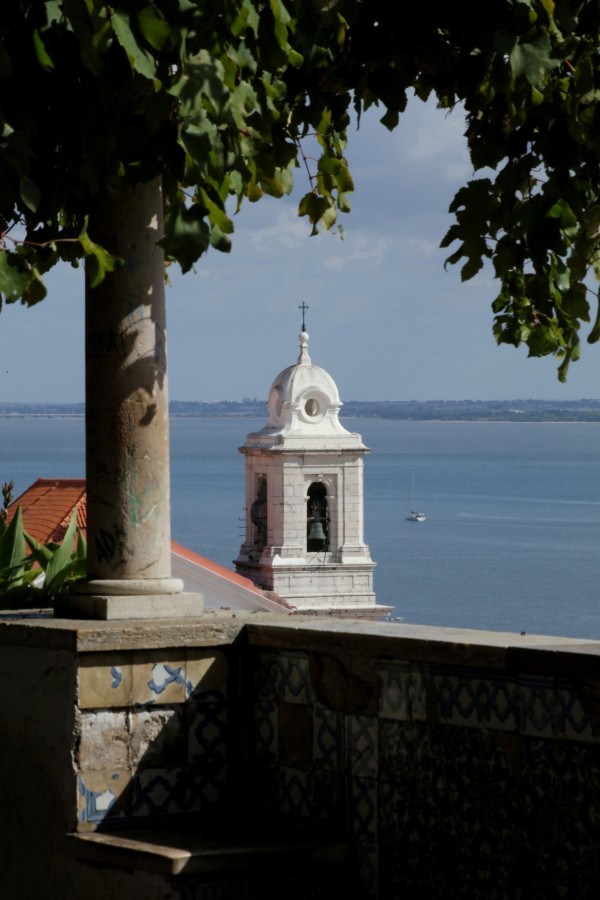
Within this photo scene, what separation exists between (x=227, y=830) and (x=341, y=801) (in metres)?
0.33

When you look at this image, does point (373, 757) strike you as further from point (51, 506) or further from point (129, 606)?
point (51, 506)

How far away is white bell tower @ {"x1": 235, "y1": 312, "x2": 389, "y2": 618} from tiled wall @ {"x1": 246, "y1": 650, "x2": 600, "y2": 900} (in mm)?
65932

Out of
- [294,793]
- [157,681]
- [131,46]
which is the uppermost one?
[131,46]

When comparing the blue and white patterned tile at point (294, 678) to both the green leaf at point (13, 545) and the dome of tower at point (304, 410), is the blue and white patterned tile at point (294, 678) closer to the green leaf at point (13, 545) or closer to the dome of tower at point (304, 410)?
the green leaf at point (13, 545)

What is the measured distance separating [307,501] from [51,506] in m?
54.8

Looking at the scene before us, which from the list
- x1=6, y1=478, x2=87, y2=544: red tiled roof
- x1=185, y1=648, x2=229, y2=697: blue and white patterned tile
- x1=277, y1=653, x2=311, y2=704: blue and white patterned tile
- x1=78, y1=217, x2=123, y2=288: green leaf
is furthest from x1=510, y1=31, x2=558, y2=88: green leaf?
x1=6, y1=478, x2=87, y2=544: red tiled roof

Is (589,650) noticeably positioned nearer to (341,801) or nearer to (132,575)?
(341,801)

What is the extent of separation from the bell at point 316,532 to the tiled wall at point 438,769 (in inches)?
2756

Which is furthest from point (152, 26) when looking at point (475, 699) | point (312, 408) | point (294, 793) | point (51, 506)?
point (312, 408)

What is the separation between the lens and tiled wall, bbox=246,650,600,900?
430 cm

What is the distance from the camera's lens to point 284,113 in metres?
5.45

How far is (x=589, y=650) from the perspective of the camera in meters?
4.31

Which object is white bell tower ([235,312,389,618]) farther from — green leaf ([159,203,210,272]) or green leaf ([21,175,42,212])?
green leaf ([159,203,210,272])

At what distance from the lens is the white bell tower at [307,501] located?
7231 centimetres
